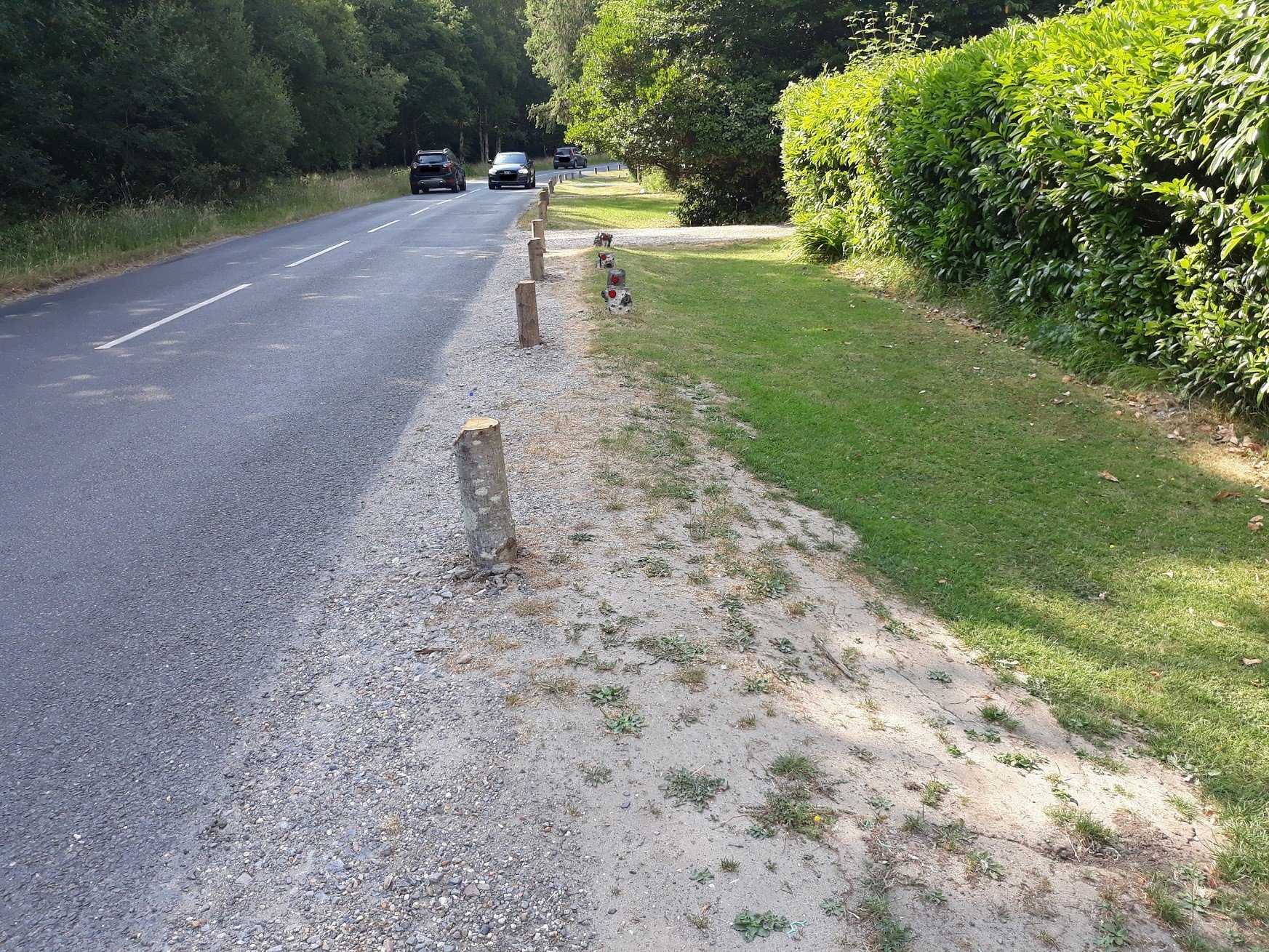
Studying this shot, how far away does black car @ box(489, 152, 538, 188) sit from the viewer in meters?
40.2

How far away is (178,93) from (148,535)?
2265 centimetres

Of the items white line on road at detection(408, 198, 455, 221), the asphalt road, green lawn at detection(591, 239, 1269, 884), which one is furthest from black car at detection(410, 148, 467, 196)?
green lawn at detection(591, 239, 1269, 884)

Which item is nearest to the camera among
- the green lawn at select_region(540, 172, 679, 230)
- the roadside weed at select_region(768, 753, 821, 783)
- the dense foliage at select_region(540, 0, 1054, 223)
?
the roadside weed at select_region(768, 753, 821, 783)

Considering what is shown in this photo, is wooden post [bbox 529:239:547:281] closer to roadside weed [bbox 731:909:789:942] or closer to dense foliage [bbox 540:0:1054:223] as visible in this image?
roadside weed [bbox 731:909:789:942]

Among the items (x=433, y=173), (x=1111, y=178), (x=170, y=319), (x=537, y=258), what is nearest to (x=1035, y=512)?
(x=1111, y=178)

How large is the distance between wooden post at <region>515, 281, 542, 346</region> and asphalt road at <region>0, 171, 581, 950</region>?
1060mm

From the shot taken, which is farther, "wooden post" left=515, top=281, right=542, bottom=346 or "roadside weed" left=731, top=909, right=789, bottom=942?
"wooden post" left=515, top=281, right=542, bottom=346

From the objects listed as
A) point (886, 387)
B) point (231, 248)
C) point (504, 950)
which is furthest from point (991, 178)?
point (231, 248)

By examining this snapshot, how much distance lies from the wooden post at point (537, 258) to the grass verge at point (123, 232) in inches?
307

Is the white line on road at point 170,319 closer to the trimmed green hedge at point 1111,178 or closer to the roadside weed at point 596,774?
the roadside weed at point 596,774

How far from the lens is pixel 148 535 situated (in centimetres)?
520

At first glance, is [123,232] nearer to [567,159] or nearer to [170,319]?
[170,319]

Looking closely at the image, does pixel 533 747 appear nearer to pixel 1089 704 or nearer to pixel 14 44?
pixel 1089 704

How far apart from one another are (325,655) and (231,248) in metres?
17.7
